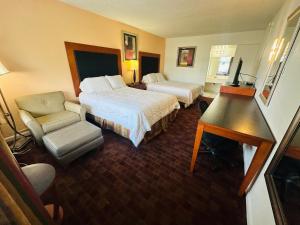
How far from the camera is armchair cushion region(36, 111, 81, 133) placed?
78.5 inches

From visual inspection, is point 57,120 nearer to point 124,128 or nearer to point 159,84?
point 124,128

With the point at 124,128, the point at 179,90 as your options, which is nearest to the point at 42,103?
the point at 124,128

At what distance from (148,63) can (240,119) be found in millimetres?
4294

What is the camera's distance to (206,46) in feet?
16.3

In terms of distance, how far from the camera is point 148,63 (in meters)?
5.08

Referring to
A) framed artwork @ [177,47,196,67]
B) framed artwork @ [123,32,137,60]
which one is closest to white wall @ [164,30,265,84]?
framed artwork @ [177,47,196,67]

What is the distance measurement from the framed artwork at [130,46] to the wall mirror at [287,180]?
409cm

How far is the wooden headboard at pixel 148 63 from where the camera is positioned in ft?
15.4

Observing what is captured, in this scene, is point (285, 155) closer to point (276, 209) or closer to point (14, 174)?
point (276, 209)

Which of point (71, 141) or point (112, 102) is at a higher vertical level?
point (112, 102)

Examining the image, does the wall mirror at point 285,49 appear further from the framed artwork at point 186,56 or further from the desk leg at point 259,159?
the framed artwork at point 186,56

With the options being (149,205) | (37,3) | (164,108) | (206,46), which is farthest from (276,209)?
(206,46)

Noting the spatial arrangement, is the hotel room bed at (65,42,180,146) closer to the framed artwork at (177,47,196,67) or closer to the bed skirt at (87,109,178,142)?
the bed skirt at (87,109,178,142)

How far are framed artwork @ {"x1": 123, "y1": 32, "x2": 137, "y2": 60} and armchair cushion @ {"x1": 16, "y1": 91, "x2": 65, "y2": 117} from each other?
2.32 meters
